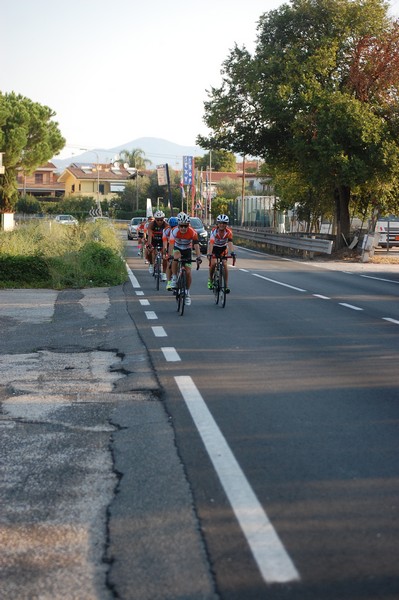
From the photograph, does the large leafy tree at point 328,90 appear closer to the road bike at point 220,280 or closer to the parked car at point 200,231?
the parked car at point 200,231

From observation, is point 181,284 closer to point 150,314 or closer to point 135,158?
point 150,314

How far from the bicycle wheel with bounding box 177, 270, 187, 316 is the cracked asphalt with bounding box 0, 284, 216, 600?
184 inches

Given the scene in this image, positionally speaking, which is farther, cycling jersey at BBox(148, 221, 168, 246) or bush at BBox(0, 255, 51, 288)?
bush at BBox(0, 255, 51, 288)

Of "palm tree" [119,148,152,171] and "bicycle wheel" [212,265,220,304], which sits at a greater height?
"palm tree" [119,148,152,171]

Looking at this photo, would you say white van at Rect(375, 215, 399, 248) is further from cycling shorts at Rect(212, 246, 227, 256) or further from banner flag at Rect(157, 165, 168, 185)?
cycling shorts at Rect(212, 246, 227, 256)

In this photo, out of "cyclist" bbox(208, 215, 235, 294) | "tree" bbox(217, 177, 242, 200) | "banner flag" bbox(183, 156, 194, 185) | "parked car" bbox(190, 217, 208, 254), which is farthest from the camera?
"tree" bbox(217, 177, 242, 200)

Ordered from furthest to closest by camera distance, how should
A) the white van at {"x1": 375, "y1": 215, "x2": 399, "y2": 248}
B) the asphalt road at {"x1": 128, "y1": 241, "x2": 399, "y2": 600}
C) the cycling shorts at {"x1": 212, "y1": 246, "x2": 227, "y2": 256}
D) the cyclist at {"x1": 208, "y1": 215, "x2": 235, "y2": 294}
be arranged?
1. the white van at {"x1": 375, "y1": 215, "x2": 399, "y2": 248}
2. the cycling shorts at {"x1": 212, "y1": 246, "x2": 227, "y2": 256}
3. the cyclist at {"x1": 208, "y1": 215, "x2": 235, "y2": 294}
4. the asphalt road at {"x1": 128, "y1": 241, "x2": 399, "y2": 600}

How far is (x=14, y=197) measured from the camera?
67062 millimetres

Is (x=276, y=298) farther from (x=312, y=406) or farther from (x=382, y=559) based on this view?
(x=382, y=559)

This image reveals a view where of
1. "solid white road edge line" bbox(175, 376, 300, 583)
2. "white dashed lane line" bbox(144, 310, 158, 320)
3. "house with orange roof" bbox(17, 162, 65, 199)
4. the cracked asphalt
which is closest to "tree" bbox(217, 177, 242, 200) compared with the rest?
"house with orange roof" bbox(17, 162, 65, 199)

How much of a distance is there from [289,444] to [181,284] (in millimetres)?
9294

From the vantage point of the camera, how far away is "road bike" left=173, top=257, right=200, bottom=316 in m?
15.5

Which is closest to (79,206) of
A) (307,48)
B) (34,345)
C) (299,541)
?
(307,48)

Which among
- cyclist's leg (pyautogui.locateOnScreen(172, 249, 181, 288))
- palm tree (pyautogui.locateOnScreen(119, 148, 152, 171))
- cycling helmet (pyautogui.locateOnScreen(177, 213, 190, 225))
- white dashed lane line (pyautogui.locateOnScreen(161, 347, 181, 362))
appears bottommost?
white dashed lane line (pyautogui.locateOnScreen(161, 347, 181, 362))
